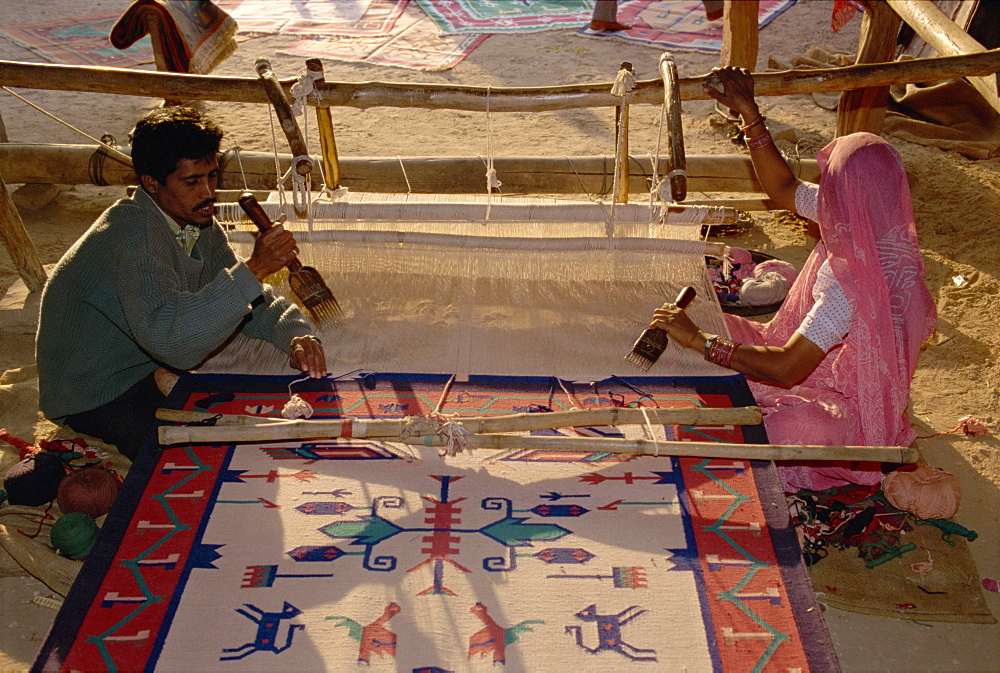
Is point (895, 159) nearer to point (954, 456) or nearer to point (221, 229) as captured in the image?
point (954, 456)

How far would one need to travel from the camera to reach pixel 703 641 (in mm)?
1872

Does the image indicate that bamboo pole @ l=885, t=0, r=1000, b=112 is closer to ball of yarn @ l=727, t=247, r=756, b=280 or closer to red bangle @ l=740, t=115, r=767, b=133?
red bangle @ l=740, t=115, r=767, b=133

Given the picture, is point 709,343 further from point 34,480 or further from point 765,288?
point 34,480

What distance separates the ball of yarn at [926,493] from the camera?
2.54m

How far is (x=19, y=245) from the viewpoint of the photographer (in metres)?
3.83

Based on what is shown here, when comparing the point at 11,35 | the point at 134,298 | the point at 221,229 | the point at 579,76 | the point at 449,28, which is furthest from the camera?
the point at 449,28

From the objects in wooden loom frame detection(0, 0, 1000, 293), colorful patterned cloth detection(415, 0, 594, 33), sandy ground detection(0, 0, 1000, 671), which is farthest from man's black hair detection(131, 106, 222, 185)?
colorful patterned cloth detection(415, 0, 594, 33)

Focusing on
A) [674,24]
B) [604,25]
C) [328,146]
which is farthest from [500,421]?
[674,24]

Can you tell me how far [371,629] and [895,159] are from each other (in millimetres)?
2009

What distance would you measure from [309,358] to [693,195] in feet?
10.1

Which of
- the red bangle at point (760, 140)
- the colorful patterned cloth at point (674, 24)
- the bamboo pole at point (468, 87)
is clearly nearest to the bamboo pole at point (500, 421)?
the red bangle at point (760, 140)

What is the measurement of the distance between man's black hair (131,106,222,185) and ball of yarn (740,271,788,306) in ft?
7.79

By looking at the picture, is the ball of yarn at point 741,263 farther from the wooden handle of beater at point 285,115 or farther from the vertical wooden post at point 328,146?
the wooden handle of beater at point 285,115

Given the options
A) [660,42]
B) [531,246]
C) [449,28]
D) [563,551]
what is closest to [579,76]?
[660,42]
